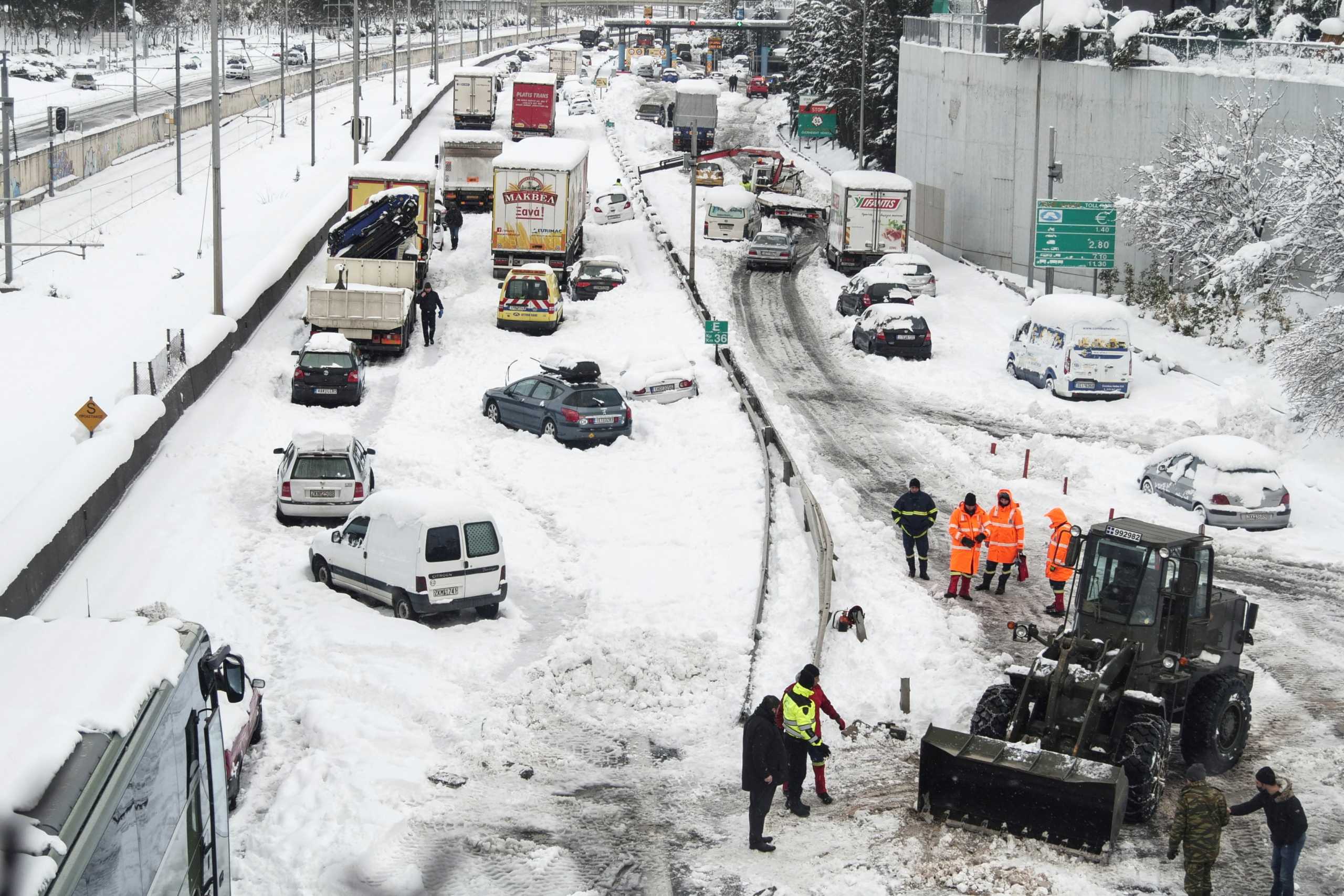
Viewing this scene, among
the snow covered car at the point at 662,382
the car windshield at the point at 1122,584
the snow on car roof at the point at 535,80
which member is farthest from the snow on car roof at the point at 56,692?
the snow on car roof at the point at 535,80

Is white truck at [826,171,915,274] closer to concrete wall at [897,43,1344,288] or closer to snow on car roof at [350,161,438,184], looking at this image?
concrete wall at [897,43,1344,288]

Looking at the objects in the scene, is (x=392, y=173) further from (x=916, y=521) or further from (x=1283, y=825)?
(x=1283, y=825)

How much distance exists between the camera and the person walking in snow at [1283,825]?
12.5 m

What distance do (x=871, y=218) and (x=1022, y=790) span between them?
38398 mm

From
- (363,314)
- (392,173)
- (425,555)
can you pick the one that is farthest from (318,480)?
(392,173)

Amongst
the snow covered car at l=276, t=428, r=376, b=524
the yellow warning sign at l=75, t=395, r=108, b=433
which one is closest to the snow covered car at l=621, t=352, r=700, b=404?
the snow covered car at l=276, t=428, r=376, b=524

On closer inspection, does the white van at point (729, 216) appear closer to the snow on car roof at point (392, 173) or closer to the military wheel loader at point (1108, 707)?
the snow on car roof at point (392, 173)

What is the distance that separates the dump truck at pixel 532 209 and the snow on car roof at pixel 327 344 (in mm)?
11412

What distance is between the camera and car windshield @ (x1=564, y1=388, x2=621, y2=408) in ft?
97.0

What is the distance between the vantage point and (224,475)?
26625 mm

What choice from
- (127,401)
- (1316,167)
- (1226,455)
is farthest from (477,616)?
(1316,167)

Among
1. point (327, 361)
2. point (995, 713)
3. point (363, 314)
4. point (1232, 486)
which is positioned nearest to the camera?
point (995, 713)

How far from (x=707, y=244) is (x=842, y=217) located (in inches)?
230

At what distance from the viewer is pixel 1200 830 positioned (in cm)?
1262
